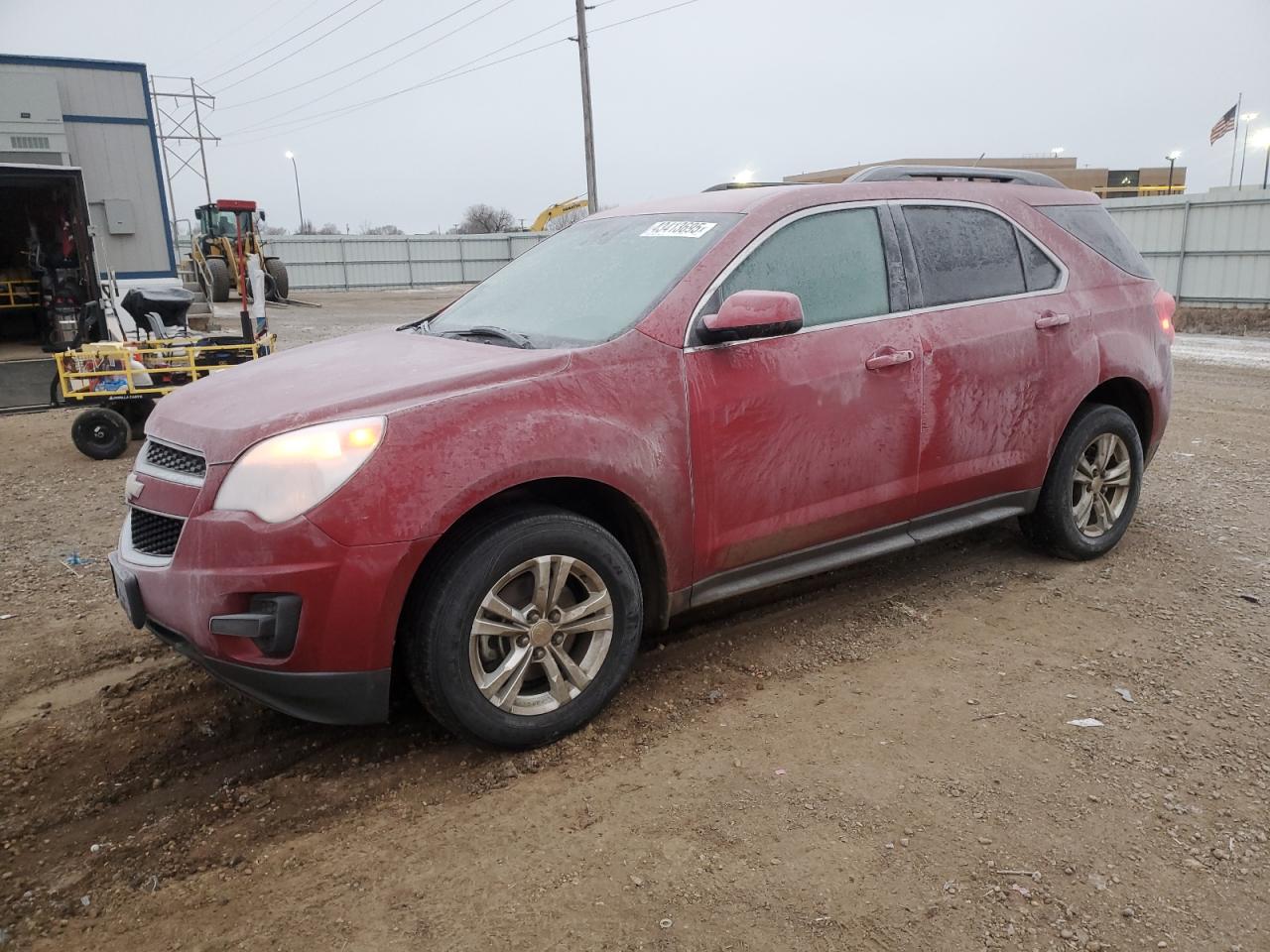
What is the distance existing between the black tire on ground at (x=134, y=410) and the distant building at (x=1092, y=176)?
1050 inches

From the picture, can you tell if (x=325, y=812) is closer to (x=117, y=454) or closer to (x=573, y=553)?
(x=573, y=553)

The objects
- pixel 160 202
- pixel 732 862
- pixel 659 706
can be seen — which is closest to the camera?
pixel 732 862

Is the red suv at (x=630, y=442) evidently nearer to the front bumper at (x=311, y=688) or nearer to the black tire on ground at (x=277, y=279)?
the front bumper at (x=311, y=688)

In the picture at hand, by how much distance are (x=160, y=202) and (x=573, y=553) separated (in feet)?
56.4

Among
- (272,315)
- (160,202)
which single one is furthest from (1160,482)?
(272,315)

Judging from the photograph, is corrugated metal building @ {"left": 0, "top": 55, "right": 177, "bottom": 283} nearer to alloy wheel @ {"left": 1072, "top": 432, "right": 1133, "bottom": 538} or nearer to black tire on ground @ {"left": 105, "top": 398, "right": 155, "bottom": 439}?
black tire on ground @ {"left": 105, "top": 398, "right": 155, "bottom": 439}

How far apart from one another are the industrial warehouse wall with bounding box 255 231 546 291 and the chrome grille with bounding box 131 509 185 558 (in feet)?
121

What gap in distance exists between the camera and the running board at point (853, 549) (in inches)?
134

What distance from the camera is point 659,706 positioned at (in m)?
3.28

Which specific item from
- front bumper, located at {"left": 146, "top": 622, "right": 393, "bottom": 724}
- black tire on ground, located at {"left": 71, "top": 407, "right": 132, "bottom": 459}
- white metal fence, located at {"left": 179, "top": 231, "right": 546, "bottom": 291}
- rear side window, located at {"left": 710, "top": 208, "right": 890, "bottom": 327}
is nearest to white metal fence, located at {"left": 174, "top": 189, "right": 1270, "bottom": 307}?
black tire on ground, located at {"left": 71, "top": 407, "right": 132, "bottom": 459}

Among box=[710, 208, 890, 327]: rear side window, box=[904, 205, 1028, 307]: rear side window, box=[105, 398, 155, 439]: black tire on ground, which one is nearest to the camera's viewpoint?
box=[710, 208, 890, 327]: rear side window

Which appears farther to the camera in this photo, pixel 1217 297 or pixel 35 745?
pixel 1217 297

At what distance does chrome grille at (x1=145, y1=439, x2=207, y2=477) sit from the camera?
8.99 feet

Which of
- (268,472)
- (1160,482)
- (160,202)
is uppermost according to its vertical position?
(160,202)
